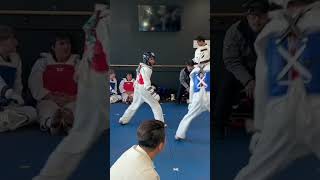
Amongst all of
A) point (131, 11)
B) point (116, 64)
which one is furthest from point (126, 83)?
point (131, 11)

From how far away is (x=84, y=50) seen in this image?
1.44 m

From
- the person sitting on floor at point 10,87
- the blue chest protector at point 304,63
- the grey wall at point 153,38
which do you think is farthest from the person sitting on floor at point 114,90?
the blue chest protector at point 304,63

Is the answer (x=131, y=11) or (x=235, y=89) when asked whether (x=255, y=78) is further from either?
(x=131, y=11)

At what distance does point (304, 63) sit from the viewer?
1341mm

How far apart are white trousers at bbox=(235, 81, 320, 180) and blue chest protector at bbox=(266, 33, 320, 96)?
0.03 metres

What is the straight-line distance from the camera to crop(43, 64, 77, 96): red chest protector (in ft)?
4.74

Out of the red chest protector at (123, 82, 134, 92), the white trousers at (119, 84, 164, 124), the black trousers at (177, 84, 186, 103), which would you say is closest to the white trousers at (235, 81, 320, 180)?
the white trousers at (119, 84, 164, 124)

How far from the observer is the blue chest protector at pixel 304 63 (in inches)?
52.6

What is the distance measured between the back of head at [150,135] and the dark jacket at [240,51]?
870 millimetres

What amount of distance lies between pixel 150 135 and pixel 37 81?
873mm

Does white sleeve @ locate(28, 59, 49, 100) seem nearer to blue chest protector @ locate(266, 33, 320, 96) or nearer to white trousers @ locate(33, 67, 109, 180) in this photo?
white trousers @ locate(33, 67, 109, 180)

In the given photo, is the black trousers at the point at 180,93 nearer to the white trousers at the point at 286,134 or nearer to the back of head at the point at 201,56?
the back of head at the point at 201,56

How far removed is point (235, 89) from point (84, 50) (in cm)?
57

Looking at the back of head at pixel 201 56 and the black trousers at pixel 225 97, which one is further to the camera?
the back of head at pixel 201 56
